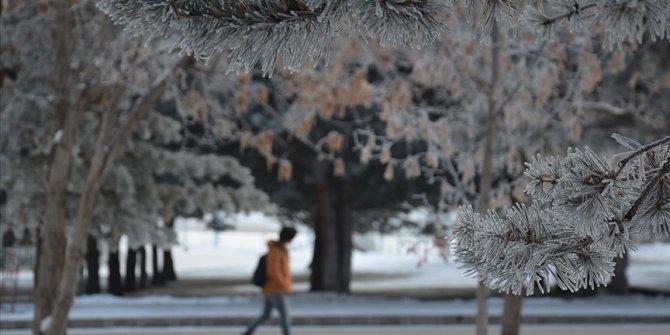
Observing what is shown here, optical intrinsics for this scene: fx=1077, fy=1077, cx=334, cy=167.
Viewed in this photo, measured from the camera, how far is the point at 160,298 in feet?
83.2

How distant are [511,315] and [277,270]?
2.95 meters

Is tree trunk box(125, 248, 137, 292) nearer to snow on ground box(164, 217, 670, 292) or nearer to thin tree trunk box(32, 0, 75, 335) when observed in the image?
snow on ground box(164, 217, 670, 292)

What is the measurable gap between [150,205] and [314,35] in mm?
19148

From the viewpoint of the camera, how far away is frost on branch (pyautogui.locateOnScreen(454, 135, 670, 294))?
3.40 meters

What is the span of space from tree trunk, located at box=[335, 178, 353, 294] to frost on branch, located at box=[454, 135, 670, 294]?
2480 centimetres

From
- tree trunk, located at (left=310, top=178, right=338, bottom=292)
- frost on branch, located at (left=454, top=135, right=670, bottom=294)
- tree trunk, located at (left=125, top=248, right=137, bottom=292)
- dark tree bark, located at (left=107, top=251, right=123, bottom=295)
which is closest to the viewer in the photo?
frost on branch, located at (left=454, top=135, right=670, bottom=294)

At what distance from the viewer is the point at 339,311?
2123cm

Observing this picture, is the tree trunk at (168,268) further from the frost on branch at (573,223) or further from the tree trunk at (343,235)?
the frost on branch at (573,223)

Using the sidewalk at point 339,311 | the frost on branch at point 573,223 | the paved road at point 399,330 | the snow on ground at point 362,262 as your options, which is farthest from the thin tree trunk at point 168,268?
the frost on branch at point 573,223

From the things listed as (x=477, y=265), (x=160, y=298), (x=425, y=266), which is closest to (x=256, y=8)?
(x=477, y=265)

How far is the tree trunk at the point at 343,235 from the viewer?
28.7 meters

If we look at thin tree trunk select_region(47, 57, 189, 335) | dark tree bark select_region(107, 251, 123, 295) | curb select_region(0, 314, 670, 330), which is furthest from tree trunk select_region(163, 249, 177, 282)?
thin tree trunk select_region(47, 57, 189, 335)

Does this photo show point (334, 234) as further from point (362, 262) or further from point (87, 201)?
point (362, 262)

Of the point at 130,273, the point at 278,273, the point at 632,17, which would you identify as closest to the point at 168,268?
the point at 130,273
